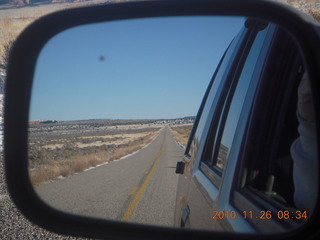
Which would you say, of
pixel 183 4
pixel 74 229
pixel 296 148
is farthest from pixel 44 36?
pixel 296 148

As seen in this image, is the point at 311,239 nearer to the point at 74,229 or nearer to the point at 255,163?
the point at 255,163

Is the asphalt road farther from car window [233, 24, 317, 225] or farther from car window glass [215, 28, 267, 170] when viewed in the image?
car window [233, 24, 317, 225]

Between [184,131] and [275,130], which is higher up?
[275,130]

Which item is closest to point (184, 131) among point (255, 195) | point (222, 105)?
point (222, 105)

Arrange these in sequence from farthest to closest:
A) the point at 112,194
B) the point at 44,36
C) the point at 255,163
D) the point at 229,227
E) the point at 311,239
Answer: the point at 112,194
the point at 44,36
the point at 255,163
the point at 229,227
the point at 311,239

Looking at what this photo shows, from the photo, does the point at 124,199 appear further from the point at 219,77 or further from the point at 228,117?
the point at 228,117

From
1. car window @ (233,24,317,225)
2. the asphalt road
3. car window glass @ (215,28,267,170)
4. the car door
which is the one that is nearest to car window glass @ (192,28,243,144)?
the car door

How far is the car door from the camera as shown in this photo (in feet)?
6.99

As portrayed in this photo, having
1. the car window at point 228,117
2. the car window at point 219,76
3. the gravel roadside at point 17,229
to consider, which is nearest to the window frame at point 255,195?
the car window at point 228,117

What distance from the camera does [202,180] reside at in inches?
111

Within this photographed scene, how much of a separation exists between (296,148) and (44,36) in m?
1.66

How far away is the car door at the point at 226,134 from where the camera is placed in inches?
83.9

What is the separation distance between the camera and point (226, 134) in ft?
8.89

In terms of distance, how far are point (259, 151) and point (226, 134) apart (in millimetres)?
595
